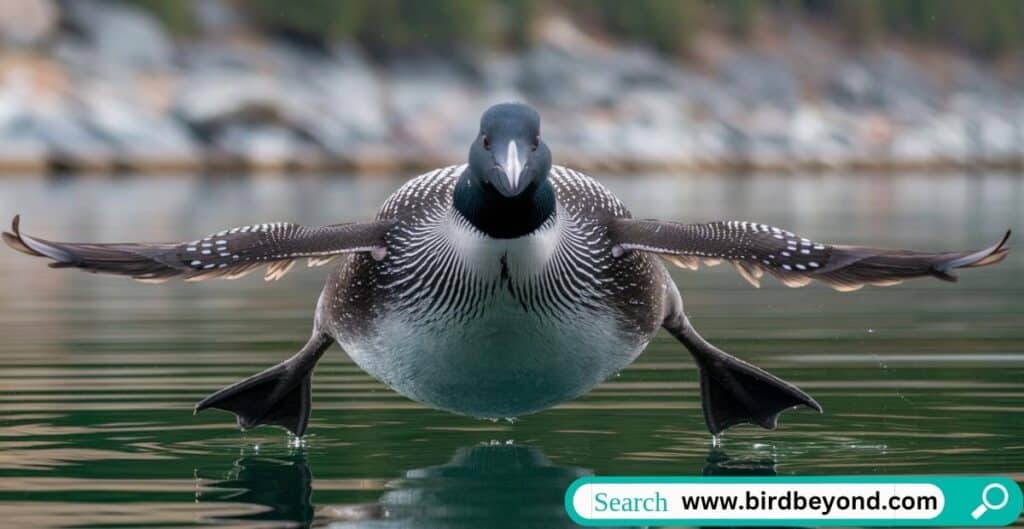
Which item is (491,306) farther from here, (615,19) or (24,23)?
(615,19)

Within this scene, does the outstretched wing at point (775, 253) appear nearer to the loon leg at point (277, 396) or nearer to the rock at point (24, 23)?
the loon leg at point (277, 396)

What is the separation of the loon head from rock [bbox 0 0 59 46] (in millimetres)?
72308

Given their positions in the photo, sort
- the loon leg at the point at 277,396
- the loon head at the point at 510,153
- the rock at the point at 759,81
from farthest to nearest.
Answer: the rock at the point at 759,81 → the loon leg at the point at 277,396 → the loon head at the point at 510,153

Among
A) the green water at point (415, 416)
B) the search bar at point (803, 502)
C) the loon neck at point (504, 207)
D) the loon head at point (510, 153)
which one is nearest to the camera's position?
the search bar at point (803, 502)

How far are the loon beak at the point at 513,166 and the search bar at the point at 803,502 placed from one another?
4.22ft

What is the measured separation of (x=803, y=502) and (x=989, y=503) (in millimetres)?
732

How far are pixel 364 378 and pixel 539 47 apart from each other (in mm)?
89707

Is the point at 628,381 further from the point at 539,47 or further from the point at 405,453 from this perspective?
the point at 539,47

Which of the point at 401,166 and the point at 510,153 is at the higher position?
the point at 401,166

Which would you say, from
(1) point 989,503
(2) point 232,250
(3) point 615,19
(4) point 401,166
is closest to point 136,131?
(4) point 401,166

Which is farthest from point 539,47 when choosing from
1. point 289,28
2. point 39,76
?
point 39,76

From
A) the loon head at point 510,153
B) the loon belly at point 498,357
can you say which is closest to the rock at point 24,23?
the loon belly at point 498,357

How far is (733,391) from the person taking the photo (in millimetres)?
11617

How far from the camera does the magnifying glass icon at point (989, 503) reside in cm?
851
